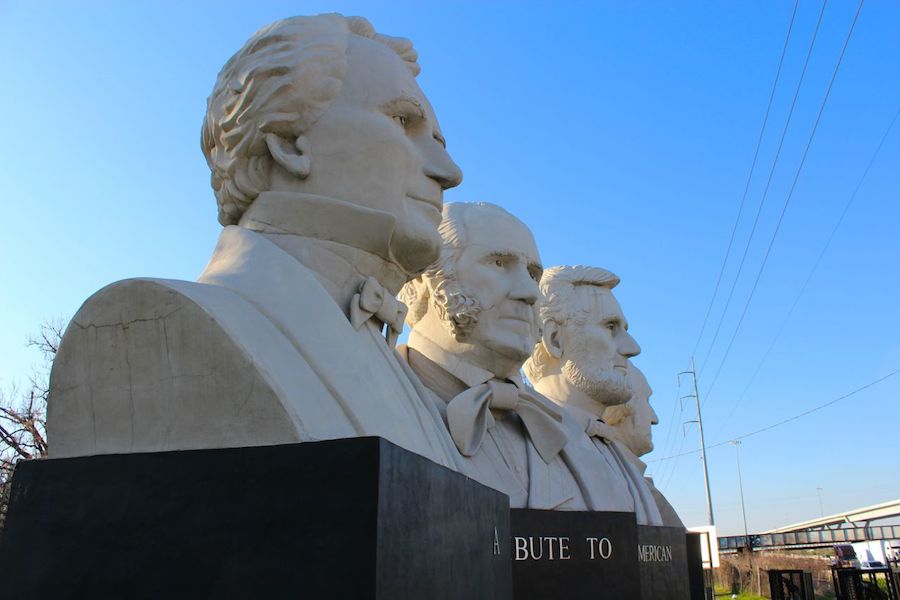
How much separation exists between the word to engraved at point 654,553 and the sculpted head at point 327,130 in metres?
3.44

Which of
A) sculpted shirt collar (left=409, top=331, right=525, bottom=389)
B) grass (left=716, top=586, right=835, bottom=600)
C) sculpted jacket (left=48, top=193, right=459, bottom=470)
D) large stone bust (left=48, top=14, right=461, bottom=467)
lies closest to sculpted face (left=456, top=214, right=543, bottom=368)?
sculpted shirt collar (left=409, top=331, right=525, bottom=389)

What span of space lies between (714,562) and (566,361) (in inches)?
263

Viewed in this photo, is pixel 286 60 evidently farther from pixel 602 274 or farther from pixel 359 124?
pixel 602 274

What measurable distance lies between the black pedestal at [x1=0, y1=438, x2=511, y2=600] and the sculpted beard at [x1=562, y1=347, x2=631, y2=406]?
19.0 feet

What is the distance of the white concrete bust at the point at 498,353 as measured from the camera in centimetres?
552

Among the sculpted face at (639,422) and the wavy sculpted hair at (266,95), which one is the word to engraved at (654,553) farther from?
the wavy sculpted hair at (266,95)

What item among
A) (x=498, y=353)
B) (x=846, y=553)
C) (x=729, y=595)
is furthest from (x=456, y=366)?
(x=729, y=595)

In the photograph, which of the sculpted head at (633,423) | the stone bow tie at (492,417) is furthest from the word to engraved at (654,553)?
the sculpted head at (633,423)

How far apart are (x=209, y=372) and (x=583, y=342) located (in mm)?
6129

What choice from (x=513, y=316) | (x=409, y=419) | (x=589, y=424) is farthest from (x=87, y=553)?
(x=589, y=424)

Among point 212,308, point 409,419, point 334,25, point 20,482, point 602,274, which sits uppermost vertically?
point 602,274

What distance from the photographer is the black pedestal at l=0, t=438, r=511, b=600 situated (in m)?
1.81

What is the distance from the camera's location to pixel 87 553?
1.99m

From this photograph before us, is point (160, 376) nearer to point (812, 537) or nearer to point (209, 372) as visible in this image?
point (209, 372)
